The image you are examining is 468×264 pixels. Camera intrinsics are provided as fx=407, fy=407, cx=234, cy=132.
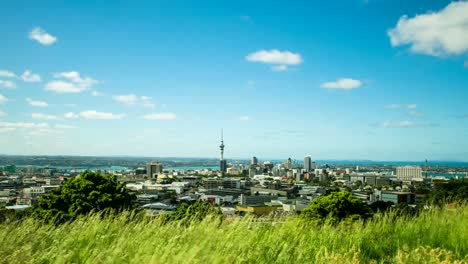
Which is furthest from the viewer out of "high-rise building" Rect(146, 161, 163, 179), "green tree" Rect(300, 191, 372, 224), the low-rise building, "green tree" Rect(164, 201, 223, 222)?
"high-rise building" Rect(146, 161, 163, 179)

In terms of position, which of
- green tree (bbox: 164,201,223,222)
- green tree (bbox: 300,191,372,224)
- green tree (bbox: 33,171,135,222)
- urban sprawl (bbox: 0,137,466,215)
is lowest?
urban sprawl (bbox: 0,137,466,215)

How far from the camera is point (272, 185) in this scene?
114750 mm

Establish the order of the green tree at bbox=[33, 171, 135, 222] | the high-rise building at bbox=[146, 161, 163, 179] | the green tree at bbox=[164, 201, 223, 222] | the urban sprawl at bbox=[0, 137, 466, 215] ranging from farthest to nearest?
1. the high-rise building at bbox=[146, 161, 163, 179]
2. the urban sprawl at bbox=[0, 137, 466, 215]
3. the green tree at bbox=[33, 171, 135, 222]
4. the green tree at bbox=[164, 201, 223, 222]

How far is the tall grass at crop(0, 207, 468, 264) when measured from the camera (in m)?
3.03

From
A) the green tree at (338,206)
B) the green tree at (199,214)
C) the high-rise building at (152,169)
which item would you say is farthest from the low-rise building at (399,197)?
the high-rise building at (152,169)

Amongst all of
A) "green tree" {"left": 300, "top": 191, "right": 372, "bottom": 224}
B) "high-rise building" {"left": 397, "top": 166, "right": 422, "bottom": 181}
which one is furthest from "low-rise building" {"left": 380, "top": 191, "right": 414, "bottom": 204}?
"high-rise building" {"left": 397, "top": 166, "right": 422, "bottom": 181}

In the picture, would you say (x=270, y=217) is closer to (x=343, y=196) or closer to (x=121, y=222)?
(x=121, y=222)

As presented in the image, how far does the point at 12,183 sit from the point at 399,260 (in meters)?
106

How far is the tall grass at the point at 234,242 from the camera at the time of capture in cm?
303

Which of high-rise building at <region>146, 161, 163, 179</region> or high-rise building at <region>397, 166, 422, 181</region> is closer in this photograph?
high-rise building at <region>397, 166, 422, 181</region>

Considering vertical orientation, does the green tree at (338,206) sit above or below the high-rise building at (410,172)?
above

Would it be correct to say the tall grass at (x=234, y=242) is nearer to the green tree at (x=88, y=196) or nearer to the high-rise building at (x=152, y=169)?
the green tree at (x=88, y=196)

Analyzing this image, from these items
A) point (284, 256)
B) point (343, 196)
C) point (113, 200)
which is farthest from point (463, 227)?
point (343, 196)

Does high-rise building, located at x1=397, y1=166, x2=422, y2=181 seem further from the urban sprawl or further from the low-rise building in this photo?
the low-rise building
